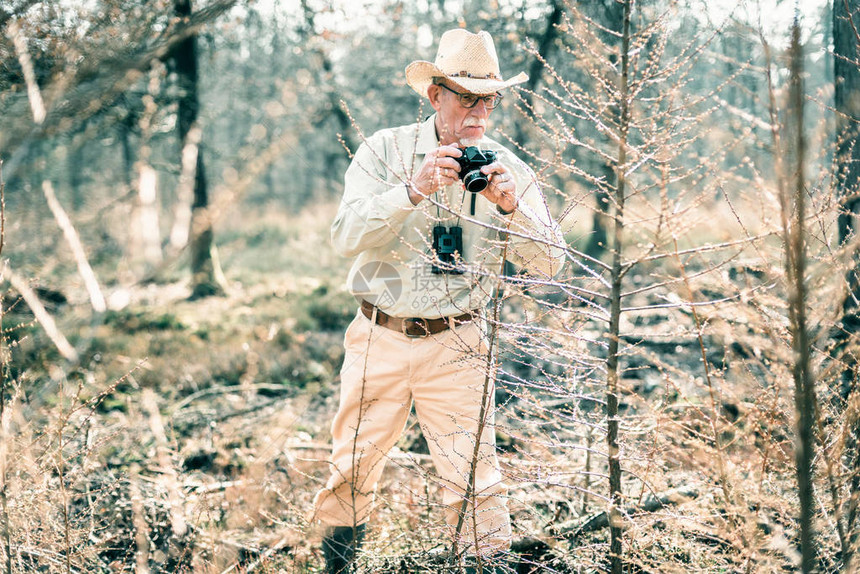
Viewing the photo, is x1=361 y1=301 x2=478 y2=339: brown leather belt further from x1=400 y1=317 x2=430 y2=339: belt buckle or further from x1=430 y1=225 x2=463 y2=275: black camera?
x1=430 y1=225 x2=463 y2=275: black camera

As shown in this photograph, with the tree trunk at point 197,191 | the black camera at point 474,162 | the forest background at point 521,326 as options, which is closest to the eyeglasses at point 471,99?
the forest background at point 521,326

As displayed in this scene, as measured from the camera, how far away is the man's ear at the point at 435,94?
288cm

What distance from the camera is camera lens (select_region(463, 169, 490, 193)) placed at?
230 centimetres

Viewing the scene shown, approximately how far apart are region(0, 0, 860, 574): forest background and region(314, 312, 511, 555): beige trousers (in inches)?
7.3

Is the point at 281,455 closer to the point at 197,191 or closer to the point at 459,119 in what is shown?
the point at 459,119

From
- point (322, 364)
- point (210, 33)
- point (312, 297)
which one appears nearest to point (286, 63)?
point (210, 33)

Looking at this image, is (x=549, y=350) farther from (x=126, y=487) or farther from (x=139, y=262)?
(x=126, y=487)

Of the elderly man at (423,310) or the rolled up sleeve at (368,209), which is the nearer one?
the rolled up sleeve at (368,209)

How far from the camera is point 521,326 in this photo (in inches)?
85.6

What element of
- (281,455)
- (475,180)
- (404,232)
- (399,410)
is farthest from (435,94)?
(281,455)

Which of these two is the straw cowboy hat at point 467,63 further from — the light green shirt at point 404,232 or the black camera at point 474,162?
the black camera at point 474,162

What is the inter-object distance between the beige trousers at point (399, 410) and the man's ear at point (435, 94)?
1.02 meters

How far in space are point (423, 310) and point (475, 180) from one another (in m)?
0.68

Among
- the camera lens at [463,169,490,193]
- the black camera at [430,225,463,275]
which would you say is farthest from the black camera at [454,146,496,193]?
the black camera at [430,225,463,275]
